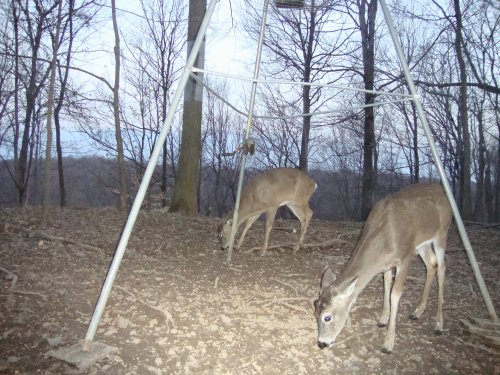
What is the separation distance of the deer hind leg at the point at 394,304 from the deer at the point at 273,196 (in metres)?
3.39

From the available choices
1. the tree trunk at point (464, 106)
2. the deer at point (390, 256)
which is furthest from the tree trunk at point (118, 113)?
the tree trunk at point (464, 106)

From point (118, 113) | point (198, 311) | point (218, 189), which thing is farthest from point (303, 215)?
point (218, 189)

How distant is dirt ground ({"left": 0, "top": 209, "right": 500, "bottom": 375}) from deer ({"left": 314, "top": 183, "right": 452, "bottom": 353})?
0.21 meters

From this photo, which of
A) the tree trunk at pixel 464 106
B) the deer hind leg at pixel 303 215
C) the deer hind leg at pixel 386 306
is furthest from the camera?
the tree trunk at pixel 464 106

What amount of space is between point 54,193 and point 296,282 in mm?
39338

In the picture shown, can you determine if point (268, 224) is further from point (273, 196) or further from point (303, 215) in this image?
point (303, 215)

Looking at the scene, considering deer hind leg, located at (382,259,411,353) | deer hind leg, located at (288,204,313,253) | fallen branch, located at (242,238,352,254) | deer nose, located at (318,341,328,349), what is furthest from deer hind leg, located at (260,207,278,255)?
deer nose, located at (318,341,328,349)

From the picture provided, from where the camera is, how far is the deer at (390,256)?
3.85 meters

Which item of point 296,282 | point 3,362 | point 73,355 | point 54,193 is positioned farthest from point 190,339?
point 54,193

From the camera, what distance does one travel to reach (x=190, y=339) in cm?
368

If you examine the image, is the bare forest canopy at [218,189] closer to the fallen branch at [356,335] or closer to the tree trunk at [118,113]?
the tree trunk at [118,113]

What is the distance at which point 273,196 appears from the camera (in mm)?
8195

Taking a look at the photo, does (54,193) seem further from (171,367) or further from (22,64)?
(171,367)

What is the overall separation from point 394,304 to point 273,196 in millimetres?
4286
